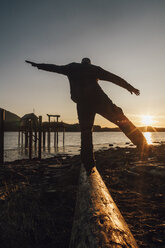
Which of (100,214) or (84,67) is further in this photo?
(84,67)

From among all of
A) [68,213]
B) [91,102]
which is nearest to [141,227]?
[68,213]

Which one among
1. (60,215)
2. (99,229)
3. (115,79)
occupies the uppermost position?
(115,79)

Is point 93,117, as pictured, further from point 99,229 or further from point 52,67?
point 99,229

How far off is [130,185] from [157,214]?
201 centimetres

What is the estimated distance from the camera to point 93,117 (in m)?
3.86

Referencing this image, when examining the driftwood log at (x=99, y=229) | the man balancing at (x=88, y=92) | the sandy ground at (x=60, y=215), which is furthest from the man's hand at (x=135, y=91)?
the driftwood log at (x=99, y=229)

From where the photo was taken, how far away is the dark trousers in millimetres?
3387

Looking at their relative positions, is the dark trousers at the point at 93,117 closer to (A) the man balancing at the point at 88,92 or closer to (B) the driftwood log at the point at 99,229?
(A) the man balancing at the point at 88,92

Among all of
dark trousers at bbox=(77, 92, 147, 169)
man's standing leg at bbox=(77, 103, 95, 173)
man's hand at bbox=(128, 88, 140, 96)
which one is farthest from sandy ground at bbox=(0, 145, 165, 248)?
man's hand at bbox=(128, 88, 140, 96)

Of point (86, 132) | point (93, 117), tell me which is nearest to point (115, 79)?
point (93, 117)

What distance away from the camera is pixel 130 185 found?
198 inches

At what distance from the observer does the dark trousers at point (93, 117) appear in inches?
133

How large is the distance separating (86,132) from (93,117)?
392 mm

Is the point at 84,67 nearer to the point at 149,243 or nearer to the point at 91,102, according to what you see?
the point at 91,102
